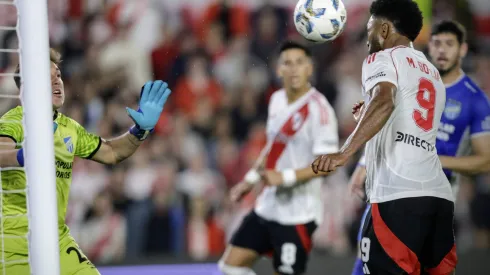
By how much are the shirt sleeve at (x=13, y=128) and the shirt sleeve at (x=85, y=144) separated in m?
0.46

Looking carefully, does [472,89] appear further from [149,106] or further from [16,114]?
[16,114]

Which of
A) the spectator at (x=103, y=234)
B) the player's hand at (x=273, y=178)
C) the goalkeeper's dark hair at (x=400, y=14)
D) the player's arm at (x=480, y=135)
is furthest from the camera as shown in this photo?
the spectator at (x=103, y=234)

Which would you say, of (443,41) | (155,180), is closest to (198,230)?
(155,180)

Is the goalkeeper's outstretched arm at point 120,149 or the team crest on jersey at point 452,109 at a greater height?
the team crest on jersey at point 452,109

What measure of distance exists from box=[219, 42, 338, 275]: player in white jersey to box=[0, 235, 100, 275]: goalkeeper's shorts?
2027 mm

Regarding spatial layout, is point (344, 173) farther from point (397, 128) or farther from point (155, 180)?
point (397, 128)

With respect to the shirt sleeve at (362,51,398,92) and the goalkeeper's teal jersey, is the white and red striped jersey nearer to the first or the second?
the shirt sleeve at (362,51,398,92)

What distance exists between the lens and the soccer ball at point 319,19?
17.0 ft

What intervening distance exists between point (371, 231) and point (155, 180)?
4983mm

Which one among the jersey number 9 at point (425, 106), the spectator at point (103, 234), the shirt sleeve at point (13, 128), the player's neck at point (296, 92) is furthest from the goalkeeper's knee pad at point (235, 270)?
the spectator at point (103, 234)

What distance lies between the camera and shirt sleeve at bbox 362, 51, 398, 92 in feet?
14.2

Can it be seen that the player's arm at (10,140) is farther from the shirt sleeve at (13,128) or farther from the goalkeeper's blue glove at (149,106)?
the goalkeeper's blue glove at (149,106)

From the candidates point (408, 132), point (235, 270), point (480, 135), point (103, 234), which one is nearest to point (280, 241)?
point (235, 270)

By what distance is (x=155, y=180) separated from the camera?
363 inches
